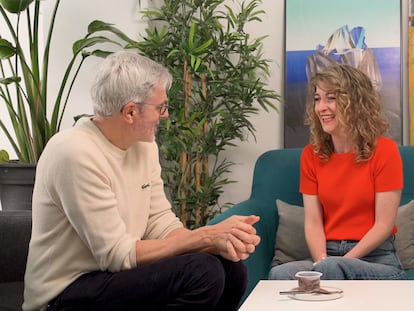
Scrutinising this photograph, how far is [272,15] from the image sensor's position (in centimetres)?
416

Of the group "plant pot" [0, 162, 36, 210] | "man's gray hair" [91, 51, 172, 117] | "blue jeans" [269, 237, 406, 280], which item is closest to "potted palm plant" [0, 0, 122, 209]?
Answer: "plant pot" [0, 162, 36, 210]

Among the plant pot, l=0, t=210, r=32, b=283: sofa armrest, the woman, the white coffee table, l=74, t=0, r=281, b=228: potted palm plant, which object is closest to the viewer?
the white coffee table

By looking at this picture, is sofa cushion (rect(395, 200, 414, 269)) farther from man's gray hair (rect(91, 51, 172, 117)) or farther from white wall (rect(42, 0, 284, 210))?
man's gray hair (rect(91, 51, 172, 117))

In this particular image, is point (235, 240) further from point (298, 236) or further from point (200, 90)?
point (200, 90)

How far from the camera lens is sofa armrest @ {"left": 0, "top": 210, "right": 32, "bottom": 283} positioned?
2.55m

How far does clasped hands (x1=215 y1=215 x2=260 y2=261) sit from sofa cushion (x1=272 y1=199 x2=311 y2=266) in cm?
104

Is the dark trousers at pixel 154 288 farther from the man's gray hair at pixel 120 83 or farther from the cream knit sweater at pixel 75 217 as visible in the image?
the man's gray hair at pixel 120 83

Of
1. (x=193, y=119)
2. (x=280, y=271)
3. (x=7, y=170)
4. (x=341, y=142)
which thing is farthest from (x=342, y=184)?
(x=7, y=170)

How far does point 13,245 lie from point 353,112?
1473 mm

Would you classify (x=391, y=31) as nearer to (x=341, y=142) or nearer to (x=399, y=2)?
(x=399, y=2)

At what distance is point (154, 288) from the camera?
2.27 metres

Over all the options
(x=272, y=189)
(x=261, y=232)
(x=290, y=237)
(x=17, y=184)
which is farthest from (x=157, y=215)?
(x=17, y=184)

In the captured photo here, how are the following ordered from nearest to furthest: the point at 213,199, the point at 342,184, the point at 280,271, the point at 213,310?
the point at 213,310 → the point at 280,271 → the point at 342,184 → the point at 213,199

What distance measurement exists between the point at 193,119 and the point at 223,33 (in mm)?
521
